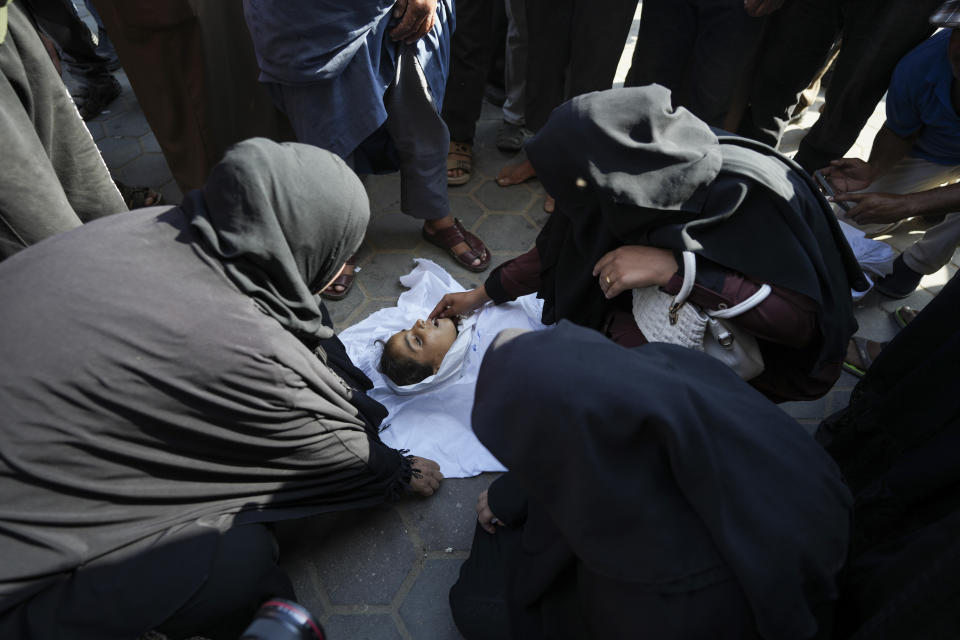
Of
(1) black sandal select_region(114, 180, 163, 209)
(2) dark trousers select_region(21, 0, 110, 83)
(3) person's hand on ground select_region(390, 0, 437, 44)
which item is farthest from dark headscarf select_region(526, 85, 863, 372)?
(2) dark trousers select_region(21, 0, 110, 83)

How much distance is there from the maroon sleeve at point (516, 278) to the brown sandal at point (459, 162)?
1.63 meters

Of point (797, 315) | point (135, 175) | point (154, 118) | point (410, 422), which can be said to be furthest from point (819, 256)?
point (135, 175)

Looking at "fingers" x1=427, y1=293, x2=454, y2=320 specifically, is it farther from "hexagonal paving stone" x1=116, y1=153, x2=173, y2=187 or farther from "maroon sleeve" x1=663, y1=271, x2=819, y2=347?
"hexagonal paving stone" x1=116, y1=153, x2=173, y2=187

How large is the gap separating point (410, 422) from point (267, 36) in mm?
1948

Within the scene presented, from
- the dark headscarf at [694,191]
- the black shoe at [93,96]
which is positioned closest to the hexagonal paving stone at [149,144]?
the black shoe at [93,96]

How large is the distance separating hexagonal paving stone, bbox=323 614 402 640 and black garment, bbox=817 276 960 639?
4.92ft

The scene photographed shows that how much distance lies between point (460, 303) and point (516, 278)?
443mm

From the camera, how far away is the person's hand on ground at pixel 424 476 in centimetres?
240

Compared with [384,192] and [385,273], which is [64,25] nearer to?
[384,192]

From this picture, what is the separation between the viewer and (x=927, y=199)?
2719 mm

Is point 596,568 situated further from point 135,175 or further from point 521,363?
point 135,175

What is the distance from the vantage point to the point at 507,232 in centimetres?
383

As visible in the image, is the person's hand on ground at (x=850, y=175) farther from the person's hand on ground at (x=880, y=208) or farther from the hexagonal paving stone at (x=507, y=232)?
the hexagonal paving stone at (x=507, y=232)

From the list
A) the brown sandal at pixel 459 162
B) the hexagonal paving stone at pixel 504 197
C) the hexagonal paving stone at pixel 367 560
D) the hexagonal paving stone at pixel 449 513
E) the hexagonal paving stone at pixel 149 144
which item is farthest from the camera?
the hexagonal paving stone at pixel 149 144
